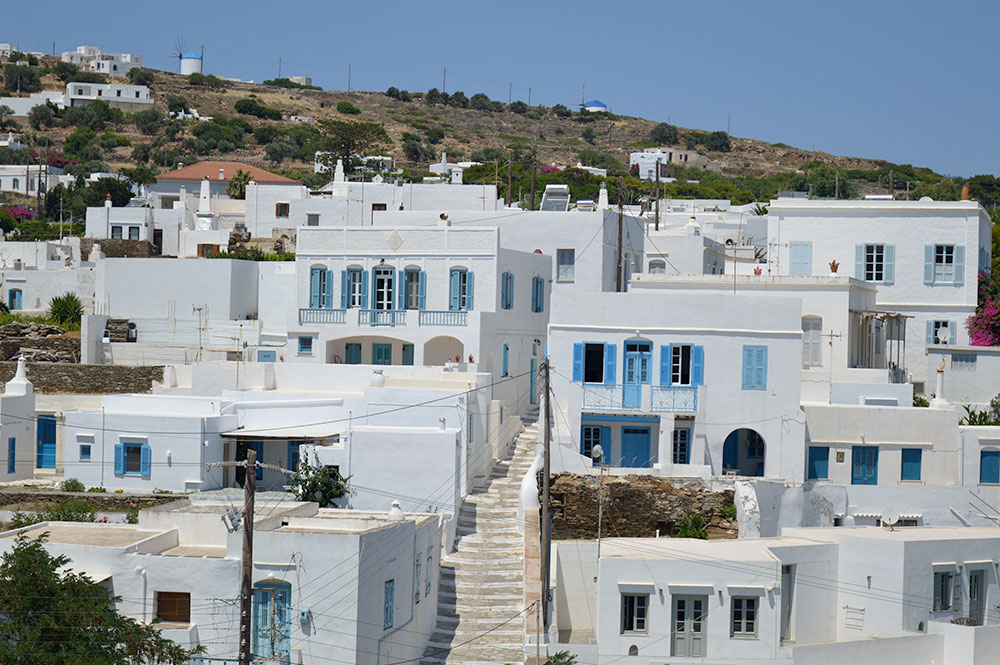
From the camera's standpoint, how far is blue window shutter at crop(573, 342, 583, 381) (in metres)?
38.8

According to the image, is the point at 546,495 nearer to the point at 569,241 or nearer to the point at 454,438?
the point at 454,438

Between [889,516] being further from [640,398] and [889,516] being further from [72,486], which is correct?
[72,486]

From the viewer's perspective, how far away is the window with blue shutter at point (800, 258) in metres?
49.5

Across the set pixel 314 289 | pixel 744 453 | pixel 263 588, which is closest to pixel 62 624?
pixel 263 588

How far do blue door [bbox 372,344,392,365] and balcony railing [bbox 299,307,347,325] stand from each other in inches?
58.7

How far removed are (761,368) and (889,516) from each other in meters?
5.55

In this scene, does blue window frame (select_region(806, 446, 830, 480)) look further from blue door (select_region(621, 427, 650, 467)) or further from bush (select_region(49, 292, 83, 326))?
bush (select_region(49, 292, 83, 326))

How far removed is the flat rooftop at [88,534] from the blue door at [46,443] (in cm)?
Answer: 1092

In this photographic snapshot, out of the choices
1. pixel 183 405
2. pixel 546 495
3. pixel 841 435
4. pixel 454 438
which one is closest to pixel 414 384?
pixel 454 438

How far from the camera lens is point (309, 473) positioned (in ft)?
119

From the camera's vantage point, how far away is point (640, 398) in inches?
1517

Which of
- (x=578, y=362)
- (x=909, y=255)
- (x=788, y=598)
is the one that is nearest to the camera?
(x=788, y=598)

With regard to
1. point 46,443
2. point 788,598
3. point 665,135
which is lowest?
point 788,598

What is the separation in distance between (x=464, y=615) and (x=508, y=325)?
14.9 metres
